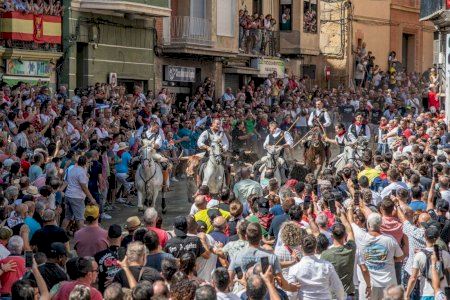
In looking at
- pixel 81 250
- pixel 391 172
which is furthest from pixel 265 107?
pixel 81 250

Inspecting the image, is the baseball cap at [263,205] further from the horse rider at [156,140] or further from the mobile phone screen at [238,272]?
the horse rider at [156,140]

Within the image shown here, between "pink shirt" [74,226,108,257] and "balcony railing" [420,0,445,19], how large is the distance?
20.7 meters

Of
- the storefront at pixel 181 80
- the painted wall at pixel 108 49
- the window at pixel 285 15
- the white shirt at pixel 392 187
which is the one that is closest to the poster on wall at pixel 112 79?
the painted wall at pixel 108 49

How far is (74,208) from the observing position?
19.8 meters

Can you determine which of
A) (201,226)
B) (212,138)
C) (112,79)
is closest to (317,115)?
(112,79)

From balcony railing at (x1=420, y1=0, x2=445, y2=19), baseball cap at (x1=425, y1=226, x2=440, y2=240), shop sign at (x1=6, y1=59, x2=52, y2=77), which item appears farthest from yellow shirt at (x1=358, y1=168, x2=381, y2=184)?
balcony railing at (x1=420, y1=0, x2=445, y2=19)

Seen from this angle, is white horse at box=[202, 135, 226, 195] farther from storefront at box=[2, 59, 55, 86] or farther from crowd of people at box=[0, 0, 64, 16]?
crowd of people at box=[0, 0, 64, 16]

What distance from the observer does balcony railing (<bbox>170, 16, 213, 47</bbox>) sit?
120 feet

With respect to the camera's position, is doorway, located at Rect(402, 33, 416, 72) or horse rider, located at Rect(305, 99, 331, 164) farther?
doorway, located at Rect(402, 33, 416, 72)

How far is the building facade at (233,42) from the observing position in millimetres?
36906

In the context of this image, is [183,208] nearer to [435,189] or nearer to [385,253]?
[435,189]

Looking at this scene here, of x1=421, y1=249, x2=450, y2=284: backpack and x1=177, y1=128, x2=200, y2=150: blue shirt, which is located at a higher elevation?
x1=177, y1=128, x2=200, y2=150: blue shirt

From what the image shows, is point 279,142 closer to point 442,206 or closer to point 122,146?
point 122,146

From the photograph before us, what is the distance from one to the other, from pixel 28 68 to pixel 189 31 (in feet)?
30.5
